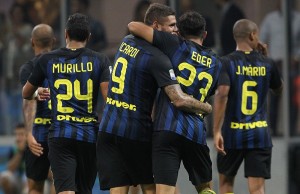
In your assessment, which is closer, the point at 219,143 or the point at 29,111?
the point at 219,143

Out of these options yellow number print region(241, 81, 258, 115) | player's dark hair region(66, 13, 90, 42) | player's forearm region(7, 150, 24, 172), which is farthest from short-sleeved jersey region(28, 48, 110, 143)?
player's forearm region(7, 150, 24, 172)

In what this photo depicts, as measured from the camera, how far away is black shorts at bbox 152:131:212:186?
10109 mm

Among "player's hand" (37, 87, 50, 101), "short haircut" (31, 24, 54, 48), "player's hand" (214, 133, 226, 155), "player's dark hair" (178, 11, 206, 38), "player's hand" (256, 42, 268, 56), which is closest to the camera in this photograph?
"player's dark hair" (178, 11, 206, 38)

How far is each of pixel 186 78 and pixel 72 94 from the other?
4.39ft

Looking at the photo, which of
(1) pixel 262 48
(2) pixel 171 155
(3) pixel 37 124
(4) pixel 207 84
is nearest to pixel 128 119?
(2) pixel 171 155

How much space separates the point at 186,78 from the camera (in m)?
10.2

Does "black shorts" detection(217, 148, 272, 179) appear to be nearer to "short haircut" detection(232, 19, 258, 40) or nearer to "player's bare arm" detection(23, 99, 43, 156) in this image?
"short haircut" detection(232, 19, 258, 40)

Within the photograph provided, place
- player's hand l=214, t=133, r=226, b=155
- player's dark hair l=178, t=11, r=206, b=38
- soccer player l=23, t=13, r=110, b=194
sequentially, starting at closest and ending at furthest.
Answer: player's dark hair l=178, t=11, r=206, b=38 → soccer player l=23, t=13, r=110, b=194 → player's hand l=214, t=133, r=226, b=155

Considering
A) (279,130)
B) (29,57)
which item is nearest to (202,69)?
(279,130)

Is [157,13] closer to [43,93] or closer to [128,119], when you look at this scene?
[128,119]

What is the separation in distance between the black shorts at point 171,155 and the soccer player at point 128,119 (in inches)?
8.2

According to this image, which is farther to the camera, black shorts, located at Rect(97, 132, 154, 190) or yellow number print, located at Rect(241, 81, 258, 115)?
yellow number print, located at Rect(241, 81, 258, 115)

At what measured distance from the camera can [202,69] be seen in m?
10.3

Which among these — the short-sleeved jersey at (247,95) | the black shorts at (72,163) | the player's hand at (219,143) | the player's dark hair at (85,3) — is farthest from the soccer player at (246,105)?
the player's dark hair at (85,3)
